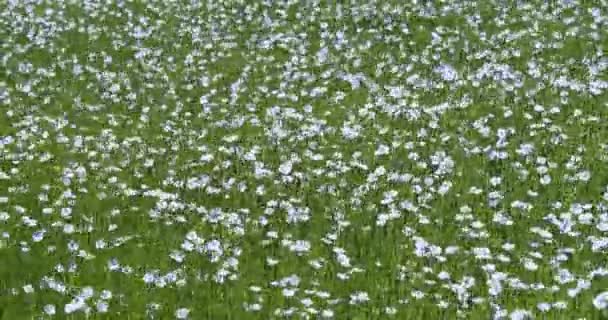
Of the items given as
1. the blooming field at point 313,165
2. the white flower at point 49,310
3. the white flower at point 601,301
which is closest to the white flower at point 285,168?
the blooming field at point 313,165

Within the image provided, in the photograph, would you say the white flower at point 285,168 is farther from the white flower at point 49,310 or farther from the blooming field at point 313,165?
the white flower at point 49,310

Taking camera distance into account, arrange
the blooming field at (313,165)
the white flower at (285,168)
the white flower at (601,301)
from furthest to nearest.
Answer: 1. the white flower at (285,168)
2. the blooming field at (313,165)
3. the white flower at (601,301)

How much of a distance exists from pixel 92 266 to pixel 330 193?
283cm

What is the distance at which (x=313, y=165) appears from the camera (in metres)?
11.2

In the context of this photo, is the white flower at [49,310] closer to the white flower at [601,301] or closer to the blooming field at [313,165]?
the blooming field at [313,165]

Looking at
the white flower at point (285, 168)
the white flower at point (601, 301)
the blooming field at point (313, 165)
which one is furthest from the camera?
the white flower at point (285, 168)

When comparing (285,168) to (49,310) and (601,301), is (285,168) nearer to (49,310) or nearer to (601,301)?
(49,310)

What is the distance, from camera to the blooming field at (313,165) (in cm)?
819

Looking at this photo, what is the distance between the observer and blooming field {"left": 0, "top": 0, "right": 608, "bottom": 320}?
26.9ft

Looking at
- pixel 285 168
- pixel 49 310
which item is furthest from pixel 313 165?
pixel 49 310

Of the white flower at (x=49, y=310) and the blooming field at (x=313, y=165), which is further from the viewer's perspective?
the blooming field at (x=313, y=165)

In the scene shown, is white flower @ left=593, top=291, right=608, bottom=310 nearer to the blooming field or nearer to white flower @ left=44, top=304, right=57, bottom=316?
the blooming field

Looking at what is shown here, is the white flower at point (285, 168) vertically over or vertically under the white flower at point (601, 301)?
over

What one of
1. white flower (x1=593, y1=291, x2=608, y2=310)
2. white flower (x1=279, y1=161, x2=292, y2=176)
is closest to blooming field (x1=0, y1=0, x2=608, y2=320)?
white flower (x1=593, y1=291, x2=608, y2=310)
